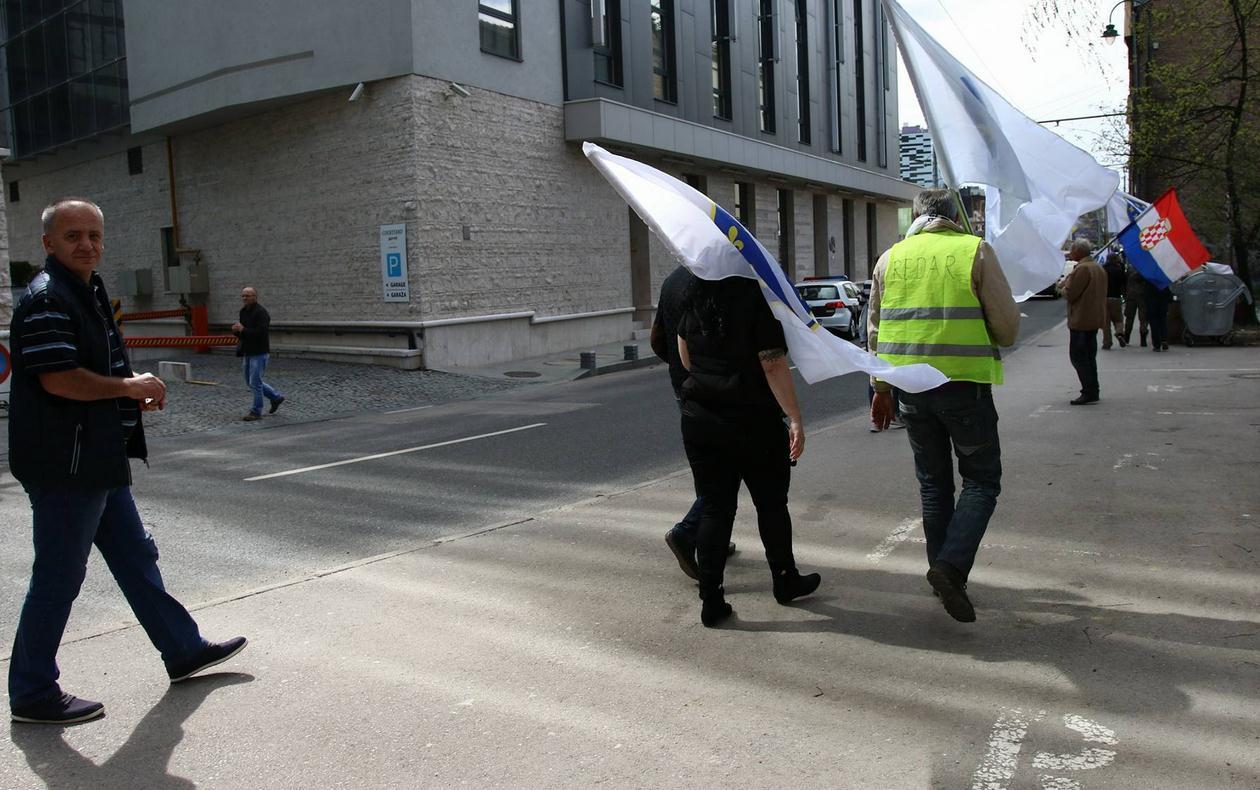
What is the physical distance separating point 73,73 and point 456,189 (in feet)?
44.3

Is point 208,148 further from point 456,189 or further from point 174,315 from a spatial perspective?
point 456,189

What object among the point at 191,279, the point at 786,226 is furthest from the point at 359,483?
the point at 786,226

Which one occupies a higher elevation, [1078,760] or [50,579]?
[50,579]

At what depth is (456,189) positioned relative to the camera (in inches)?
812

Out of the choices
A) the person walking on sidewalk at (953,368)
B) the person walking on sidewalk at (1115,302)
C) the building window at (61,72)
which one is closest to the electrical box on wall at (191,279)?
the building window at (61,72)

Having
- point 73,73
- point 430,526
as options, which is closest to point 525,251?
point 73,73

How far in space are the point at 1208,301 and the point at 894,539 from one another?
593 inches

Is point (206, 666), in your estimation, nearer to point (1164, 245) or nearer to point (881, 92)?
point (1164, 245)

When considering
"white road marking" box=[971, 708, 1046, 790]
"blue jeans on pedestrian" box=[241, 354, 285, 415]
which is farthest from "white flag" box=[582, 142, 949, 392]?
"blue jeans on pedestrian" box=[241, 354, 285, 415]

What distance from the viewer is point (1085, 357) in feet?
38.5

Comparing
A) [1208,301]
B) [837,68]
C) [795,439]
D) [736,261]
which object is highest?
[837,68]

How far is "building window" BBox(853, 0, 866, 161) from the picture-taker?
42.1 meters

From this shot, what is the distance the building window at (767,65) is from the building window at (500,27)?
1280 cm

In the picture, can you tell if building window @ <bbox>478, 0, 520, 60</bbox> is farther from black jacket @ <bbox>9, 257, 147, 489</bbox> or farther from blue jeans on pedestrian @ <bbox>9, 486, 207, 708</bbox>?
blue jeans on pedestrian @ <bbox>9, 486, 207, 708</bbox>
